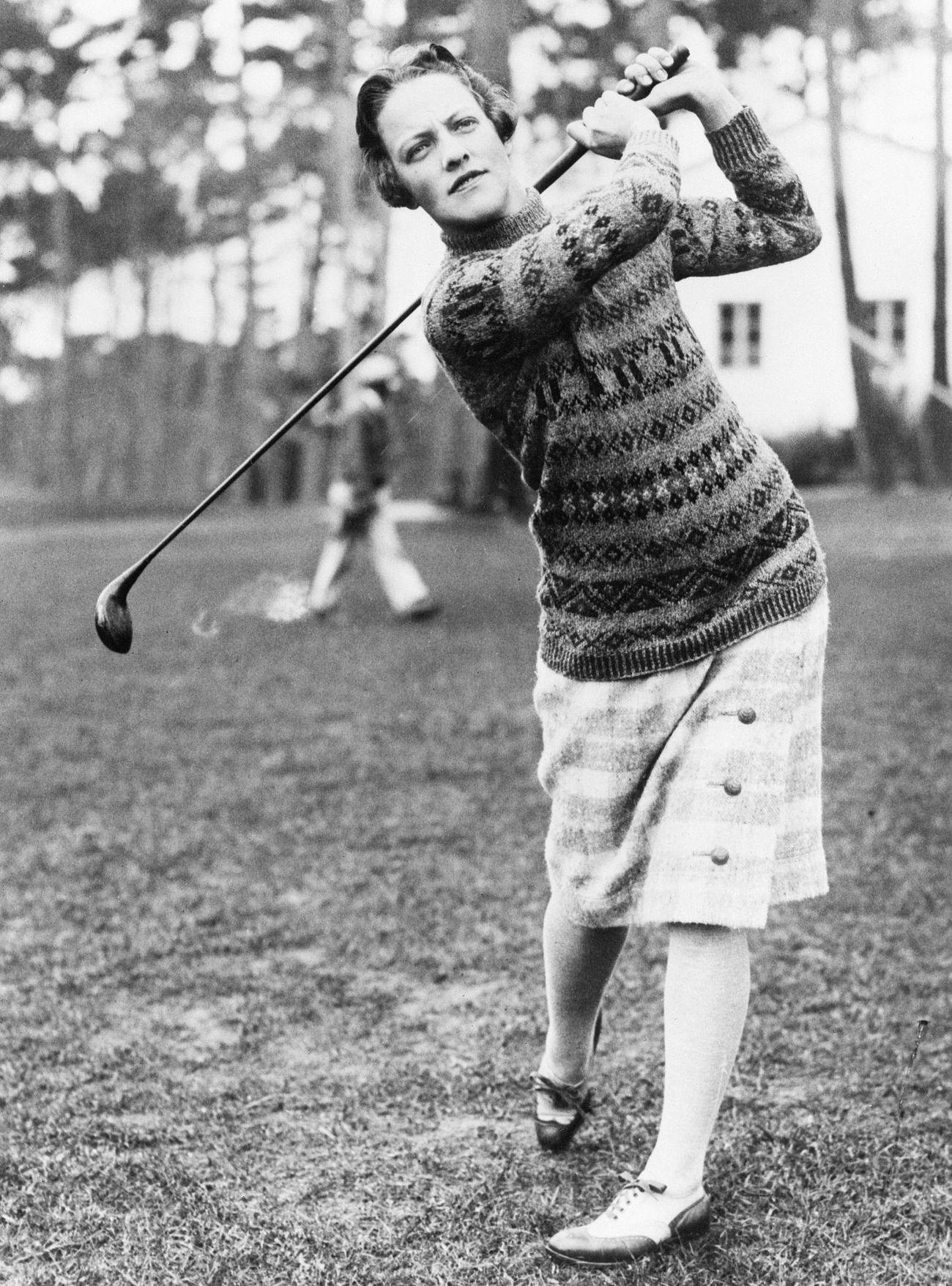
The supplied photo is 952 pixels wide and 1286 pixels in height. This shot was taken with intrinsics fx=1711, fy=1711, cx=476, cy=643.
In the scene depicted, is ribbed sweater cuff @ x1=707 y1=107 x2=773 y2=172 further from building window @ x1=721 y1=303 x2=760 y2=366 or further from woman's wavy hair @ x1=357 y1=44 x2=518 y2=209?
building window @ x1=721 y1=303 x2=760 y2=366

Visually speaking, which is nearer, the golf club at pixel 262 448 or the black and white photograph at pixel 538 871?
the black and white photograph at pixel 538 871

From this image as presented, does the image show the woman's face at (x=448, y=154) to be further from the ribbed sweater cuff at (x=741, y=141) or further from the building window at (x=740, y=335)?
the building window at (x=740, y=335)

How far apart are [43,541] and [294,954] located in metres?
17.2

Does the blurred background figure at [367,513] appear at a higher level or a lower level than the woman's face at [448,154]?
lower

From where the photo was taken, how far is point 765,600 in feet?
7.59

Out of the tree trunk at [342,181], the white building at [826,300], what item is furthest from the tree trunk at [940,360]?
the tree trunk at [342,181]

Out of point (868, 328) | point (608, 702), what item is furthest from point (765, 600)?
point (868, 328)

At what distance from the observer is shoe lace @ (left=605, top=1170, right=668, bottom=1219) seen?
7.70 ft

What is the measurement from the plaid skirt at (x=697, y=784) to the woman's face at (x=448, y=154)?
66 cm

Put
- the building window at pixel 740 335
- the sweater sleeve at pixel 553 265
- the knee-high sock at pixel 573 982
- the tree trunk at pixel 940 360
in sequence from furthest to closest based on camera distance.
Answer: the building window at pixel 740 335, the tree trunk at pixel 940 360, the knee-high sock at pixel 573 982, the sweater sleeve at pixel 553 265

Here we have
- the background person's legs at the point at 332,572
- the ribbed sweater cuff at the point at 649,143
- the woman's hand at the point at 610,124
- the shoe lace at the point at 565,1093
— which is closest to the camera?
the ribbed sweater cuff at the point at 649,143

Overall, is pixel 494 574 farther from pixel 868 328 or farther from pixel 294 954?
pixel 868 328

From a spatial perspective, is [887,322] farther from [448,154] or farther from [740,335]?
[448,154]

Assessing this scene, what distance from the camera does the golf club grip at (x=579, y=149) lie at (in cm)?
242
